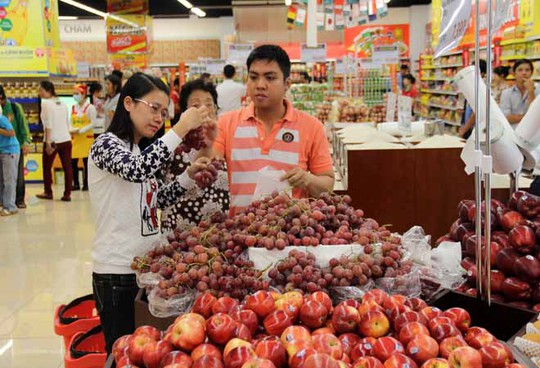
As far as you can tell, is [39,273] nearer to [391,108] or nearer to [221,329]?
[391,108]

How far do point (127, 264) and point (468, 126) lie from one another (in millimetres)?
6988

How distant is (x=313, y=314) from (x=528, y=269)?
3.11ft

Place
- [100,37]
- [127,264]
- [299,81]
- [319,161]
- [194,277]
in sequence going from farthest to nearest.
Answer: [100,37] < [299,81] < [319,161] < [127,264] < [194,277]

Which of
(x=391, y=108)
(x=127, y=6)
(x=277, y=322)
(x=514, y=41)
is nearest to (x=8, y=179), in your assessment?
(x=391, y=108)

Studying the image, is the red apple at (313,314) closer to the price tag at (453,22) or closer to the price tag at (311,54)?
the price tag at (453,22)

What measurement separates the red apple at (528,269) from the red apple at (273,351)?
1.14m

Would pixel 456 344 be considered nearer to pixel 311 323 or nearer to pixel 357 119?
pixel 311 323

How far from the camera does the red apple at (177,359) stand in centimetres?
143

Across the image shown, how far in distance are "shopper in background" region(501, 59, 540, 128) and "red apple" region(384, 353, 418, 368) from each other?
758cm

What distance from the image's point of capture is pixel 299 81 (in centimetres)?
1905

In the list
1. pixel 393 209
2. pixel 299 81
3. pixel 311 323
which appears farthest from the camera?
pixel 299 81

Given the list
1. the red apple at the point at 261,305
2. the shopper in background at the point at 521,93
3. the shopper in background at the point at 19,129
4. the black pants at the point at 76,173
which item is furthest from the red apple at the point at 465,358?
the black pants at the point at 76,173

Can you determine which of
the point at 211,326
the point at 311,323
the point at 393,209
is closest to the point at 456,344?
the point at 311,323

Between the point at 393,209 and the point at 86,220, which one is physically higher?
the point at 393,209
